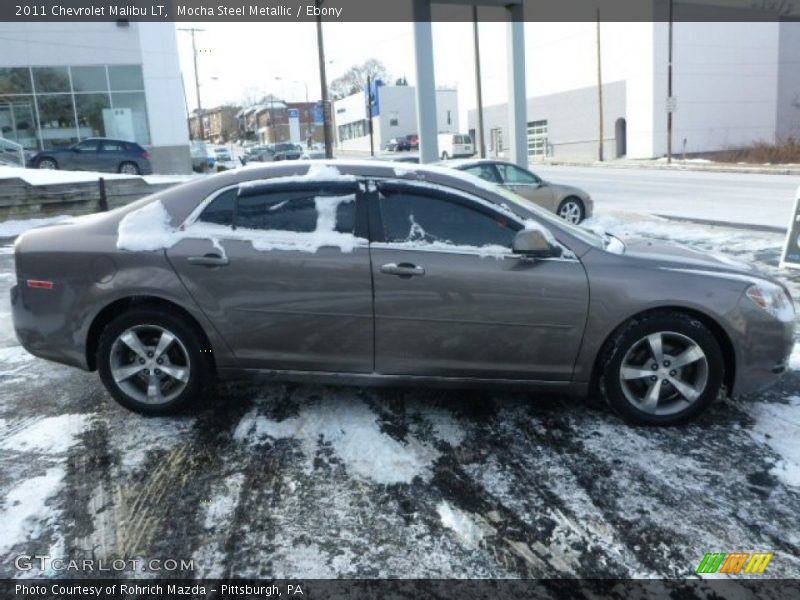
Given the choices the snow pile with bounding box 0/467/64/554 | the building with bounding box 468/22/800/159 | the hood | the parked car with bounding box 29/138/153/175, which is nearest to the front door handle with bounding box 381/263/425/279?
the hood

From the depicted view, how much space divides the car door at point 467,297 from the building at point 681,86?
39957 mm

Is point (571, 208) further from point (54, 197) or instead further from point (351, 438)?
point (54, 197)

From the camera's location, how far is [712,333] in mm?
3865

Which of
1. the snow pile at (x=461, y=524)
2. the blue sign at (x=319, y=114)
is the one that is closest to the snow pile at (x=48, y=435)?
the snow pile at (x=461, y=524)

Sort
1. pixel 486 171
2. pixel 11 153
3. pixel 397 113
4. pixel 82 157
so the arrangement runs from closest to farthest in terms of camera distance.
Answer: pixel 486 171
pixel 82 157
pixel 11 153
pixel 397 113

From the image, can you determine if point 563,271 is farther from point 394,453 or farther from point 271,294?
point 271,294

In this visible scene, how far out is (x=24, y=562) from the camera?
273 centimetres

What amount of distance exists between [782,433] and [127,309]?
3.93 m

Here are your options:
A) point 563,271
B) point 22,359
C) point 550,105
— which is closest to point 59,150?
point 22,359

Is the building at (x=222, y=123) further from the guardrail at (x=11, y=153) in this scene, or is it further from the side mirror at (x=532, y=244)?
the side mirror at (x=532, y=244)

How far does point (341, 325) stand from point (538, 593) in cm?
189

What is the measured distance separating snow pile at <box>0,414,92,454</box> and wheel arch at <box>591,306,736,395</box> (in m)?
3.09

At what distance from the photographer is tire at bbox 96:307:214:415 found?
3982 mm

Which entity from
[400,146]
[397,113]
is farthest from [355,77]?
[400,146]
